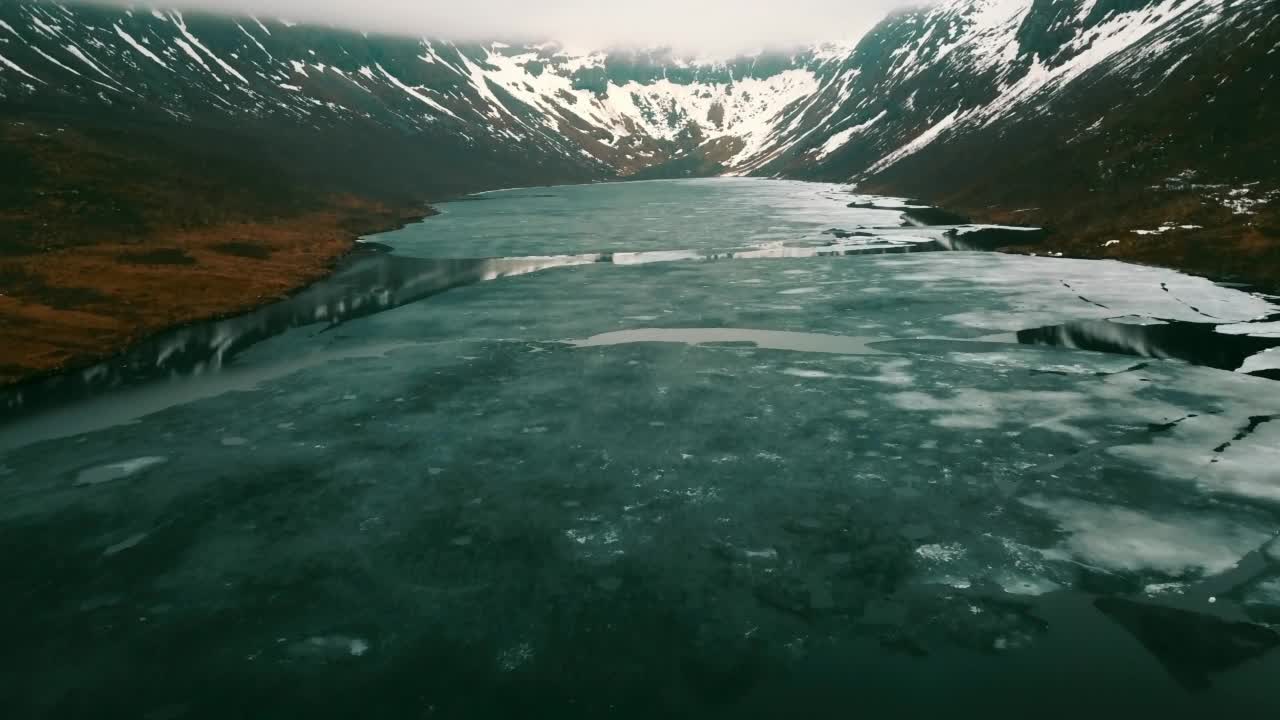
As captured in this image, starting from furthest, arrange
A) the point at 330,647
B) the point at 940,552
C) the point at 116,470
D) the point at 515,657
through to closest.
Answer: the point at 116,470
the point at 940,552
the point at 330,647
the point at 515,657

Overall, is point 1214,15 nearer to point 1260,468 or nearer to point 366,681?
point 1260,468

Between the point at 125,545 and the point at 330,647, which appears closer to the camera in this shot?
the point at 330,647

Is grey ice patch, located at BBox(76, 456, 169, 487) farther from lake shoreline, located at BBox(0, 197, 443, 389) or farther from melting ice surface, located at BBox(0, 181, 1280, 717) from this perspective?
lake shoreline, located at BBox(0, 197, 443, 389)

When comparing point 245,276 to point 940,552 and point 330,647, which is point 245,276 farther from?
point 940,552

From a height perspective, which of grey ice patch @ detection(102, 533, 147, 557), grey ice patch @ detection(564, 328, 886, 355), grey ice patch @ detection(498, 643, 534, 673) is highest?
grey ice patch @ detection(564, 328, 886, 355)

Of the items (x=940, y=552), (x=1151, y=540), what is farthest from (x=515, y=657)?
(x=1151, y=540)

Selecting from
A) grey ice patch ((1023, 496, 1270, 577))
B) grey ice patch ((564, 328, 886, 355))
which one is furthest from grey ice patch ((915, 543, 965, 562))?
grey ice patch ((564, 328, 886, 355))
